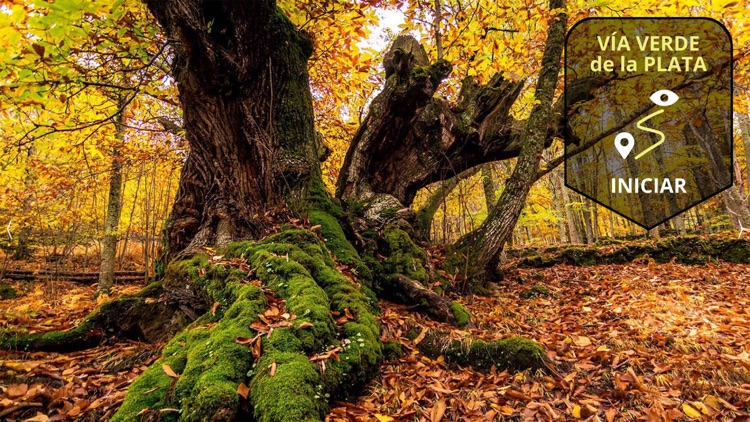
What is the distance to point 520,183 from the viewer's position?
5793 mm

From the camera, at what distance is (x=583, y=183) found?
19781 mm

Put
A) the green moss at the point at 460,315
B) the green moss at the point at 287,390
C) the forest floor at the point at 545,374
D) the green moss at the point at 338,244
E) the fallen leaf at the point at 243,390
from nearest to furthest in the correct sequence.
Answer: the green moss at the point at 287,390 < the fallen leaf at the point at 243,390 < the forest floor at the point at 545,374 < the green moss at the point at 460,315 < the green moss at the point at 338,244

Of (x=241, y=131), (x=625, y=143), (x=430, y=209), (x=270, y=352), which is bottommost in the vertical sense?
(x=270, y=352)

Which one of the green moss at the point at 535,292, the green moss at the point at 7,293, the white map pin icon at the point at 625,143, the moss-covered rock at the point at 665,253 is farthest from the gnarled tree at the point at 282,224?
the green moss at the point at 7,293

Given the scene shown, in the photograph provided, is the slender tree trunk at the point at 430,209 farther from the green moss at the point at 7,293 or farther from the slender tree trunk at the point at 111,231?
the green moss at the point at 7,293

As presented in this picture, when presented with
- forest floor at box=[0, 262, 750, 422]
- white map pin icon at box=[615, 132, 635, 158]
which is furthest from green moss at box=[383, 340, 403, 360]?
white map pin icon at box=[615, 132, 635, 158]

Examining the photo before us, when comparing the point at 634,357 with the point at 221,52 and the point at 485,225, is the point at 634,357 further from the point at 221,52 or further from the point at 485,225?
the point at 221,52

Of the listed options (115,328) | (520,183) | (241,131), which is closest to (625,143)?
(520,183)

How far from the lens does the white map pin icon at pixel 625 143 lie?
796 cm

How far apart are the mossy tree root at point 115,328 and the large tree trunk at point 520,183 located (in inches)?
168

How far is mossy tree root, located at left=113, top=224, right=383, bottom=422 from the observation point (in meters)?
1.86

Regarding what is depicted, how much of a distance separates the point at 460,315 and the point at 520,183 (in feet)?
9.31

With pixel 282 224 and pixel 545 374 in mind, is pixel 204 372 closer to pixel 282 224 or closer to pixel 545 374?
pixel 282 224

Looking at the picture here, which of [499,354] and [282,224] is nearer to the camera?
[499,354]
